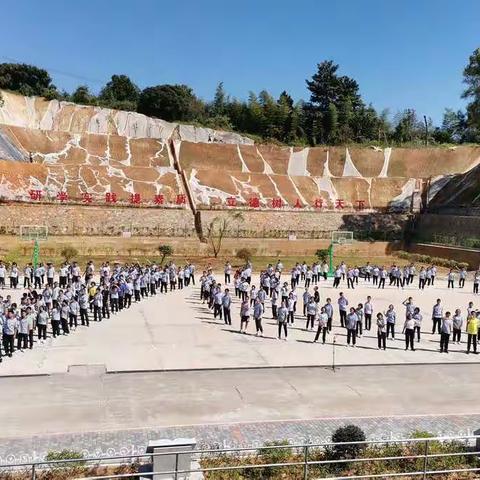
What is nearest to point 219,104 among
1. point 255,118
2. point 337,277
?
point 255,118

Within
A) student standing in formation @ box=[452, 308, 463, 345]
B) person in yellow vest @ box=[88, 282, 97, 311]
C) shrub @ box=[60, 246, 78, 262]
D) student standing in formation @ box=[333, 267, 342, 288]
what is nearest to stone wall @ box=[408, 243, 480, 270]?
student standing in formation @ box=[333, 267, 342, 288]

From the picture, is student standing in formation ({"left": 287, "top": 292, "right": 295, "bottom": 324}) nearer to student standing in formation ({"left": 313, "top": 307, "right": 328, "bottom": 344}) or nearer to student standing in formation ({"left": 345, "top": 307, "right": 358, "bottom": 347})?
student standing in formation ({"left": 313, "top": 307, "right": 328, "bottom": 344})

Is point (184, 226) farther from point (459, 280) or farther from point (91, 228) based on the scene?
point (459, 280)

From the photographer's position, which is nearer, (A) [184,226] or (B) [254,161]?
(A) [184,226]

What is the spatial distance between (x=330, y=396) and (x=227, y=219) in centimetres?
3403

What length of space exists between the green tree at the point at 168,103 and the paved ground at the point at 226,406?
6324cm

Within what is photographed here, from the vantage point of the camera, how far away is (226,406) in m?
11.4

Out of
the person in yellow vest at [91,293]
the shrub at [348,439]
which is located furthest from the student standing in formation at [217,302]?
the shrub at [348,439]

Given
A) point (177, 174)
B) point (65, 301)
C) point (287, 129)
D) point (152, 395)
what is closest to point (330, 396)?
point (152, 395)

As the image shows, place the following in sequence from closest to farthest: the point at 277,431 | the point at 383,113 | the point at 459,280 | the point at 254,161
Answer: the point at 277,431 → the point at 459,280 → the point at 254,161 → the point at 383,113

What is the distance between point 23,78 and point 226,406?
72.2 metres

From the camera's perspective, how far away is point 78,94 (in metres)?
74.2

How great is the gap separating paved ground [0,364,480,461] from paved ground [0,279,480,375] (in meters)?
0.79

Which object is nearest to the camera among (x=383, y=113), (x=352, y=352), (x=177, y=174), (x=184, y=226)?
(x=352, y=352)
